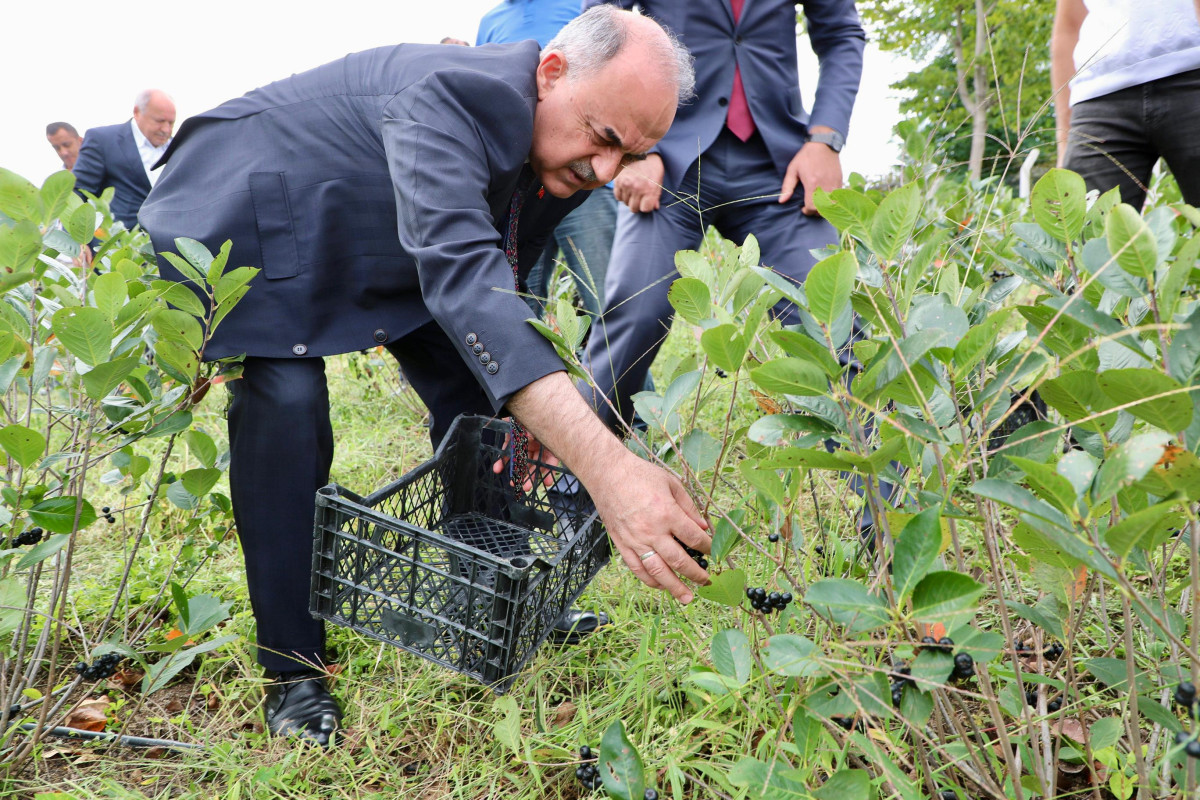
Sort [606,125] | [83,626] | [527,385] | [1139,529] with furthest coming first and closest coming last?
[83,626], [606,125], [527,385], [1139,529]

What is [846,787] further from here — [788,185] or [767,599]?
[788,185]

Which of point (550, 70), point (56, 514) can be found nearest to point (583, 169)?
point (550, 70)

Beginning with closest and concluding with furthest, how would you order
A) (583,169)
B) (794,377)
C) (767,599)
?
(794,377) < (767,599) < (583,169)

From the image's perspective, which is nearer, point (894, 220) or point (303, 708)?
point (894, 220)

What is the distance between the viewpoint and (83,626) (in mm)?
2285

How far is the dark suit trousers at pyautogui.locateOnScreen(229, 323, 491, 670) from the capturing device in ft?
5.92

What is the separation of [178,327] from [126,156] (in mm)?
5264

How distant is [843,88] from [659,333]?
1.09 m

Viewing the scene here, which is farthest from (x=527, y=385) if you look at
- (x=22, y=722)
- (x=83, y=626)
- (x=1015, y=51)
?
(x=1015, y=51)

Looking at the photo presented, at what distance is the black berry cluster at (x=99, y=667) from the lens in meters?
1.55

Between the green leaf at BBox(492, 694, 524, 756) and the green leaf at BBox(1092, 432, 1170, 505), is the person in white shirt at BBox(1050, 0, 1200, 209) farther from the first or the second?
the green leaf at BBox(492, 694, 524, 756)

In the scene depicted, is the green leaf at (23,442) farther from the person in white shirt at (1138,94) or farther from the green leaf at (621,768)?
the person in white shirt at (1138,94)

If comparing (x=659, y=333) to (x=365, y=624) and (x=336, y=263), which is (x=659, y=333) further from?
(x=365, y=624)

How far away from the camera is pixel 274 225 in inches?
71.7
